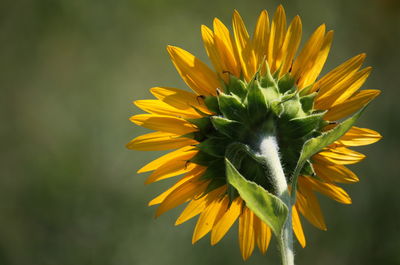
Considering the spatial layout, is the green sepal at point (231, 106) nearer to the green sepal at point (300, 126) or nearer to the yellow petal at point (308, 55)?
the green sepal at point (300, 126)

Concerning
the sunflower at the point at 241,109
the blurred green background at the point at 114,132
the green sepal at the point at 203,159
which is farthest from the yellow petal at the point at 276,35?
the blurred green background at the point at 114,132

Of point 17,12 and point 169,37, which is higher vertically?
point 17,12

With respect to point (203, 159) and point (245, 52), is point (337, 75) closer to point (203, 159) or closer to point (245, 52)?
point (245, 52)

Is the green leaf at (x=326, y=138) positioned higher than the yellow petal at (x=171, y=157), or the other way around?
the yellow petal at (x=171, y=157)

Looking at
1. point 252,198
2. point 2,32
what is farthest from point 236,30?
point 2,32

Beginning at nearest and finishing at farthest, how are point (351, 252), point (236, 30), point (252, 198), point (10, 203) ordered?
1. point (252, 198)
2. point (236, 30)
3. point (351, 252)
4. point (10, 203)

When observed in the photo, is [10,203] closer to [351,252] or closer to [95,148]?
[95,148]
